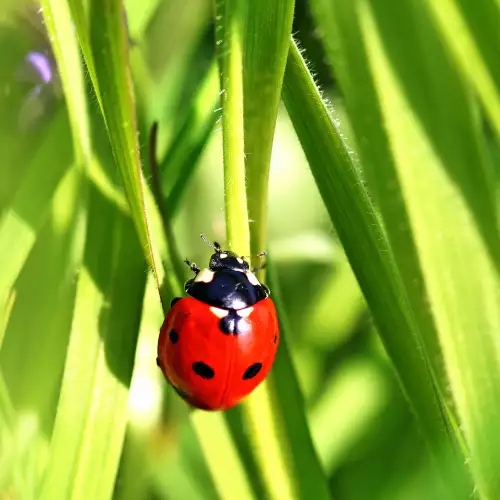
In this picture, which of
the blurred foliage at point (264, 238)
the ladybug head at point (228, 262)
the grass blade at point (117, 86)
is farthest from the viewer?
the ladybug head at point (228, 262)

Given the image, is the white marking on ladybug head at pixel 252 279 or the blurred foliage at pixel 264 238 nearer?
the blurred foliage at pixel 264 238

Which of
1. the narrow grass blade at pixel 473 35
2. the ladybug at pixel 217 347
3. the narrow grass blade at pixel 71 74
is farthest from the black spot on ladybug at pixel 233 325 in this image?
the narrow grass blade at pixel 473 35

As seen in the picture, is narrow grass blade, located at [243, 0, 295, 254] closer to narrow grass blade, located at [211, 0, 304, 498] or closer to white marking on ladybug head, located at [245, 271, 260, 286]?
narrow grass blade, located at [211, 0, 304, 498]

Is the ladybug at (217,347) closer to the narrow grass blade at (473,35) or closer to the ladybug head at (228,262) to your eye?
the ladybug head at (228,262)

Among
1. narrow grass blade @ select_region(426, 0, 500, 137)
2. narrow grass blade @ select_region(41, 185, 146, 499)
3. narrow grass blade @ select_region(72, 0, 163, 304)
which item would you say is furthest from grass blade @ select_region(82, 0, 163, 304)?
narrow grass blade @ select_region(426, 0, 500, 137)

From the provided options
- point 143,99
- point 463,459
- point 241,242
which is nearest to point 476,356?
point 463,459

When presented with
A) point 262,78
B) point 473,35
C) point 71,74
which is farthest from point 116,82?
point 473,35
